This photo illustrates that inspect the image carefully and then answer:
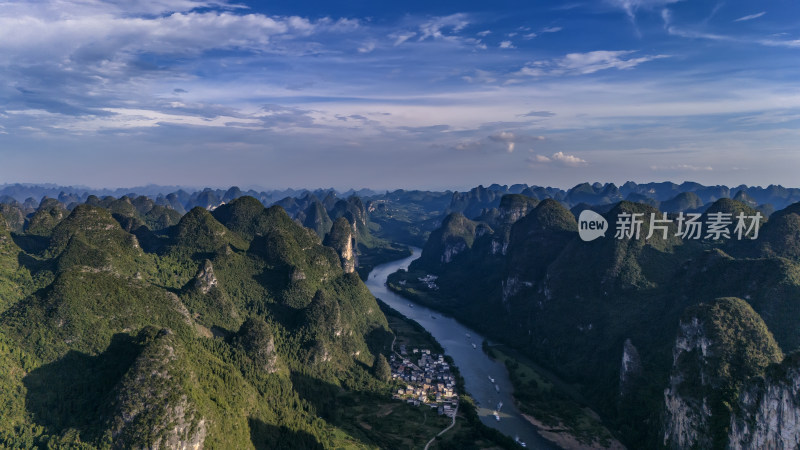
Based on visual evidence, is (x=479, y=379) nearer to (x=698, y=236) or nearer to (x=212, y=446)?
(x=212, y=446)

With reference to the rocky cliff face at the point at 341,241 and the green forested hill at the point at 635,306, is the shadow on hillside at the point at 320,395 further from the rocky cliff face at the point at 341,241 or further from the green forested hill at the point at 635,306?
the rocky cliff face at the point at 341,241

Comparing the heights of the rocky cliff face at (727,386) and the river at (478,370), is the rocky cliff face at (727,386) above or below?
above

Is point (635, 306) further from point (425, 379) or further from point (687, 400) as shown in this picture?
point (425, 379)

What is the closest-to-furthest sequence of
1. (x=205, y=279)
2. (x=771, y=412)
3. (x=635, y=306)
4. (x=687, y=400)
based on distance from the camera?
(x=771, y=412) → (x=687, y=400) → (x=205, y=279) → (x=635, y=306)

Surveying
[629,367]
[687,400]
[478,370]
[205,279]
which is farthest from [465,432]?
[205,279]

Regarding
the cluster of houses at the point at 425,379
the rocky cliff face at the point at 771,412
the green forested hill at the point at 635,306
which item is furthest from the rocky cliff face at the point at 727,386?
the cluster of houses at the point at 425,379

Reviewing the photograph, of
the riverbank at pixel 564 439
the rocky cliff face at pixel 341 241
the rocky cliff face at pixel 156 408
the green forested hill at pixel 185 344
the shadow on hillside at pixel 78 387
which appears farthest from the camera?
the rocky cliff face at pixel 341 241

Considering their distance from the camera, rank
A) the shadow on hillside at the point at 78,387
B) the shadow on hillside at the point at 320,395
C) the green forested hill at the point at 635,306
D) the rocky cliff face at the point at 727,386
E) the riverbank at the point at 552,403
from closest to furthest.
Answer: the rocky cliff face at the point at 727,386, the shadow on hillside at the point at 78,387, the green forested hill at the point at 635,306, the riverbank at the point at 552,403, the shadow on hillside at the point at 320,395
